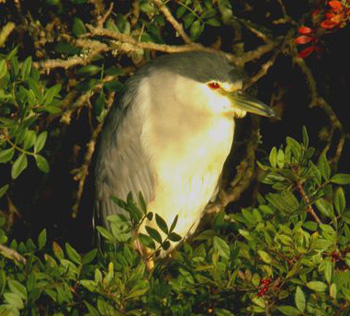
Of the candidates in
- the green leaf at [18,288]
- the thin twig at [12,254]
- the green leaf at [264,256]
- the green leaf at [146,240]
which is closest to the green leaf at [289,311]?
the green leaf at [264,256]

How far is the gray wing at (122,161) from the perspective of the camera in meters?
3.38

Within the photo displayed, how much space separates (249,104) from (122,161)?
56 cm

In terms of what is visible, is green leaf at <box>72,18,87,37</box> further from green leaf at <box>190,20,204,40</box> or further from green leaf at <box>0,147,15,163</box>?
green leaf at <box>0,147,15,163</box>

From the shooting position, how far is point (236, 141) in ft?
12.5

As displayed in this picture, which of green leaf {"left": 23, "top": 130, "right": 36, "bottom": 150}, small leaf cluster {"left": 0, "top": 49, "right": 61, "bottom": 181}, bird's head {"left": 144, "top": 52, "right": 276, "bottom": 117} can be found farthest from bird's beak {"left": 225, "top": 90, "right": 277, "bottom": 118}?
green leaf {"left": 23, "top": 130, "right": 36, "bottom": 150}

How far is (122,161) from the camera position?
3.47 metres

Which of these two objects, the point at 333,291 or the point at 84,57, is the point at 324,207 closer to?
the point at 333,291

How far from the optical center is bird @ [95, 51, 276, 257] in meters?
3.35

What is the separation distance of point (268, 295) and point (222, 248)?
166 millimetres

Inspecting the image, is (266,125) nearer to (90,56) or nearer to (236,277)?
(90,56)

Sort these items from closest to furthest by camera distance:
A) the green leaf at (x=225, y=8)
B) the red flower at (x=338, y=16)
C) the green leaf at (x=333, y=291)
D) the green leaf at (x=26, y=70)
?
the green leaf at (x=333, y=291) < the green leaf at (x=26, y=70) < the red flower at (x=338, y=16) < the green leaf at (x=225, y=8)

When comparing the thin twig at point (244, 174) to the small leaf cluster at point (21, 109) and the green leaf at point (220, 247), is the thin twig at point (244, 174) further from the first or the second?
the green leaf at point (220, 247)

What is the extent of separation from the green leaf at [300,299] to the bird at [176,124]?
54.4 inches

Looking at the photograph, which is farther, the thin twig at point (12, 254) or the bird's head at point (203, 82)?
the bird's head at point (203, 82)
